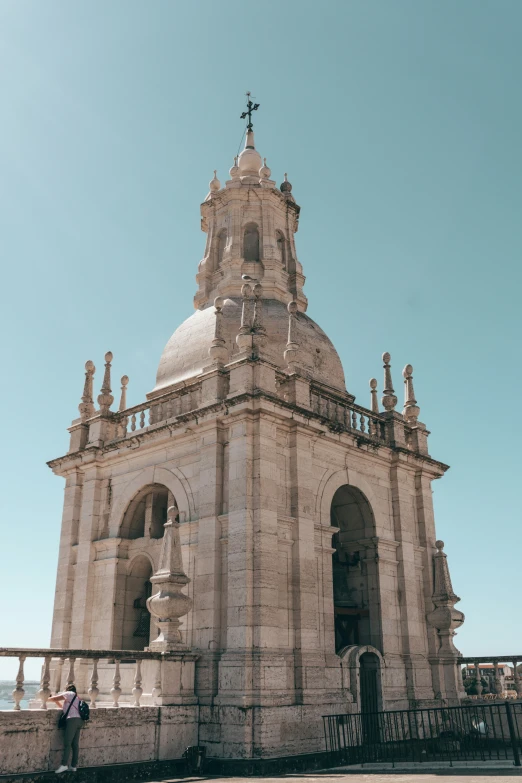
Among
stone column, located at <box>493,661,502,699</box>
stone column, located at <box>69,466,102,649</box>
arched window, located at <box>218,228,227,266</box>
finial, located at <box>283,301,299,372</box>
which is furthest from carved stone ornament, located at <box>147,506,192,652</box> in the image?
arched window, located at <box>218,228,227,266</box>

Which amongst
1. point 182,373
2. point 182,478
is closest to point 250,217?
point 182,373

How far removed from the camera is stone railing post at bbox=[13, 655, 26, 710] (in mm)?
12320

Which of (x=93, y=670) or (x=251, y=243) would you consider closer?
(x=93, y=670)

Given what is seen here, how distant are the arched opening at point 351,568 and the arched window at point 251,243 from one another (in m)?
8.92

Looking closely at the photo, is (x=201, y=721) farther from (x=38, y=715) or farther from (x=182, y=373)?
(x=182, y=373)

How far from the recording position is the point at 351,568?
1948 cm

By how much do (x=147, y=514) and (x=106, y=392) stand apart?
3.90 m

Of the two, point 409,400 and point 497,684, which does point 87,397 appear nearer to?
point 409,400

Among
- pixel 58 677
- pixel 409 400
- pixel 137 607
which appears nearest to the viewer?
pixel 58 677

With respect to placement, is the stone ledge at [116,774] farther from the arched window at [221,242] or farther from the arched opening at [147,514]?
the arched window at [221,242]

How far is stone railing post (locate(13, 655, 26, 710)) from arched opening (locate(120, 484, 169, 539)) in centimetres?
612

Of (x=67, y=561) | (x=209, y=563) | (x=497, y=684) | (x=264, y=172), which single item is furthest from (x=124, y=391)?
(x=497, y=684)

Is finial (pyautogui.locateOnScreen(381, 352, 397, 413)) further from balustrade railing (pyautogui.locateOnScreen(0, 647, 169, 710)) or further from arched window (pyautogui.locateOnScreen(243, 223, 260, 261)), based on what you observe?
balustrade railing (pyautogui.locateOnScreen(0, 647, 169, 710))

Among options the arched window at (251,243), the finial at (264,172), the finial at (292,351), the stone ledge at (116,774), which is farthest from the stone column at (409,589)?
the finial at (264,172)
